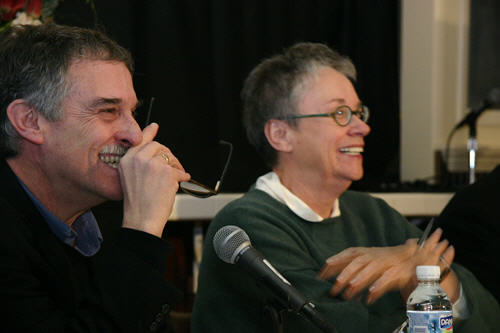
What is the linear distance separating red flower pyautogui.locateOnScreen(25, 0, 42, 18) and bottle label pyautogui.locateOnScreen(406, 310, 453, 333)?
1.46 metres

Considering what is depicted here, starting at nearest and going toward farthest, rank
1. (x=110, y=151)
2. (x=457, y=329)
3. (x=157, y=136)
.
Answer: (x=110, y=151), (x=157, y=136), (x=457, y=329)

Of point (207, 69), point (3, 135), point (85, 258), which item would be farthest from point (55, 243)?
point (207, 69)

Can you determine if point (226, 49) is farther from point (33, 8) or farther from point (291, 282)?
point (291, 282)

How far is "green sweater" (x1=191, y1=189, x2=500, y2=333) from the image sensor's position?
1540mm

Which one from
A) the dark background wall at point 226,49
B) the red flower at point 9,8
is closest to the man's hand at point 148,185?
the red flower at point 9,8

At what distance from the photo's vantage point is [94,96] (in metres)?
1.34

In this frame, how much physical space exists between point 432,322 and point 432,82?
2.12m

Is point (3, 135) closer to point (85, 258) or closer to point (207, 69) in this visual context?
point (85, 258)

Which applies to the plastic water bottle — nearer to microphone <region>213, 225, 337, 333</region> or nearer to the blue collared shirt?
microphone <region>213, 225, 337, 333</region>

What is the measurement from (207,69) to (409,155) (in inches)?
41.1

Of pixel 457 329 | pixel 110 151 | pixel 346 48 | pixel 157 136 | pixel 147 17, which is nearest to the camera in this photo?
pixel 110 151

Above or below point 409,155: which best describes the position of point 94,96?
above

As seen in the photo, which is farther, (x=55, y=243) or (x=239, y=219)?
(x=239, y=219)

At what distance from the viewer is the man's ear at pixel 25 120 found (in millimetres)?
1325
